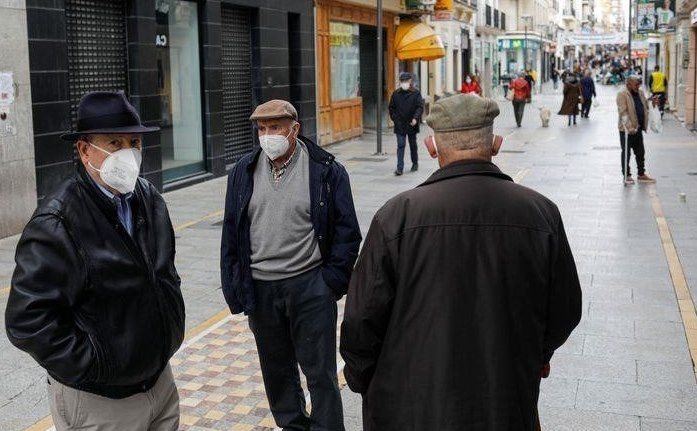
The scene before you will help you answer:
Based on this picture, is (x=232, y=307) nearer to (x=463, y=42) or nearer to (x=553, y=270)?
(x=553, y=270)

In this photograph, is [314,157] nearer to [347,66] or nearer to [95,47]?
[95,47]

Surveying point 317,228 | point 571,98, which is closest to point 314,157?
point 317,228

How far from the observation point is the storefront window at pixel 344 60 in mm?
21859

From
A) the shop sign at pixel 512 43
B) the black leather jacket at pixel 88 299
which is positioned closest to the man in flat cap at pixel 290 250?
the black leather jacket at pixel 88 299

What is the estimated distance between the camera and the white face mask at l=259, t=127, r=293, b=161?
4.24 m

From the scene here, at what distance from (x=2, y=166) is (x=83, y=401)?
26.0ft

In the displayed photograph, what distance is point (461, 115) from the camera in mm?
2834

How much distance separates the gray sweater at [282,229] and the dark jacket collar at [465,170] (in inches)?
59.4

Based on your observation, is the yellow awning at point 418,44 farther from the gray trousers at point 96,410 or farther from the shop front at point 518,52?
the shop front at point 518,52

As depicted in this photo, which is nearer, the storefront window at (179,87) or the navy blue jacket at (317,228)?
the navy blue jacket at (317,228)

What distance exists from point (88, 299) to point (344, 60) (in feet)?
66.6

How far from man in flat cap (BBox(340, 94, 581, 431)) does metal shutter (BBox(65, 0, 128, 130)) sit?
30.9 ft

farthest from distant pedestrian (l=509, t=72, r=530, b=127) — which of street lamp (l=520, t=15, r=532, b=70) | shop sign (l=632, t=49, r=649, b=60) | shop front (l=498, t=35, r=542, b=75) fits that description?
street lamp (l=520, t=15, r=532, b=70)

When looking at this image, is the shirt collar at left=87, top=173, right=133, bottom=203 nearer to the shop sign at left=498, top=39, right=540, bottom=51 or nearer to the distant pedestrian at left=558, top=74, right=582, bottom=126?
the distant pedestrian at left=558, top=74, right=582, bottom=126
